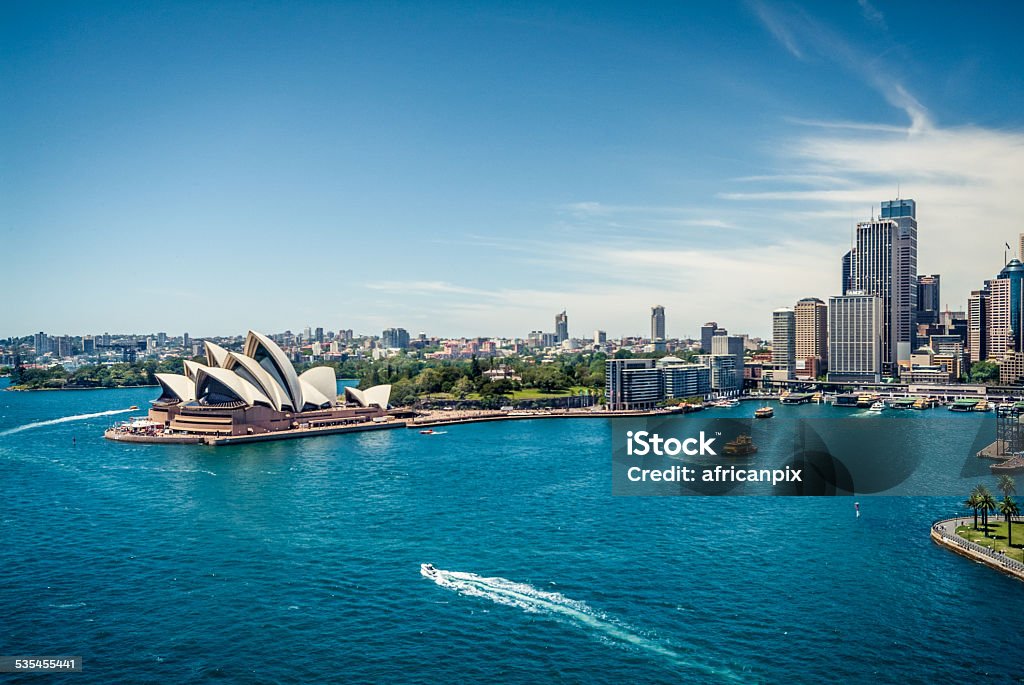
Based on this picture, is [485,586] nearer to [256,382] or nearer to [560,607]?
[560,607]

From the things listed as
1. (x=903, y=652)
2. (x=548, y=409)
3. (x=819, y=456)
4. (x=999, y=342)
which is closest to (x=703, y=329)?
(x=999, y=342)

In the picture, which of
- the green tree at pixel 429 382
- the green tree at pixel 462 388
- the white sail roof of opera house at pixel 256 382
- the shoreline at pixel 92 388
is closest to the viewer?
the white sail roof of opera house at pixel 256 382

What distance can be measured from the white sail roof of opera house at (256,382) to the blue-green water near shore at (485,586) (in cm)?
1053

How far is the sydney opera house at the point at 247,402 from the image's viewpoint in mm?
30797

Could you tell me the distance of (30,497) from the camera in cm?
1925

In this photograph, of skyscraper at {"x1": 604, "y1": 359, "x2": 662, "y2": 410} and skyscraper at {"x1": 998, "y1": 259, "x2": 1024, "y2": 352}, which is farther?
skyscraper at {"x1": 998, "y1": 259, "x2": 1024, "y2": 352}

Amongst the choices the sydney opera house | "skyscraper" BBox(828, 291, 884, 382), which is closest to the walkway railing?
the sydney opera house

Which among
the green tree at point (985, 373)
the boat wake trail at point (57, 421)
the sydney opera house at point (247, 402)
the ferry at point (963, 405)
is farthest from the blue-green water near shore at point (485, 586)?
the green tree at point (985, 373)

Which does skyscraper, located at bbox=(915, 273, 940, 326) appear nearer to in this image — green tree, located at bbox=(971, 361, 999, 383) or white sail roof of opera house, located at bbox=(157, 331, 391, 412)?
green tree, located at bbox=(971, 361, 999, 383)

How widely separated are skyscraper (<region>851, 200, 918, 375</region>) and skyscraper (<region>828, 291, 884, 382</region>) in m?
4.03

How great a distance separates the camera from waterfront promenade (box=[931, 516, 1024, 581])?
494 inches

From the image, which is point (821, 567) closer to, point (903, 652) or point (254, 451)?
point (903, 652)

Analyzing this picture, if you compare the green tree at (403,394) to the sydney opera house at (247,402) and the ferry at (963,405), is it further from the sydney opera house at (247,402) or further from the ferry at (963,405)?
the ferry at (963,405)

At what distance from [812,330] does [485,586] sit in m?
61.1
